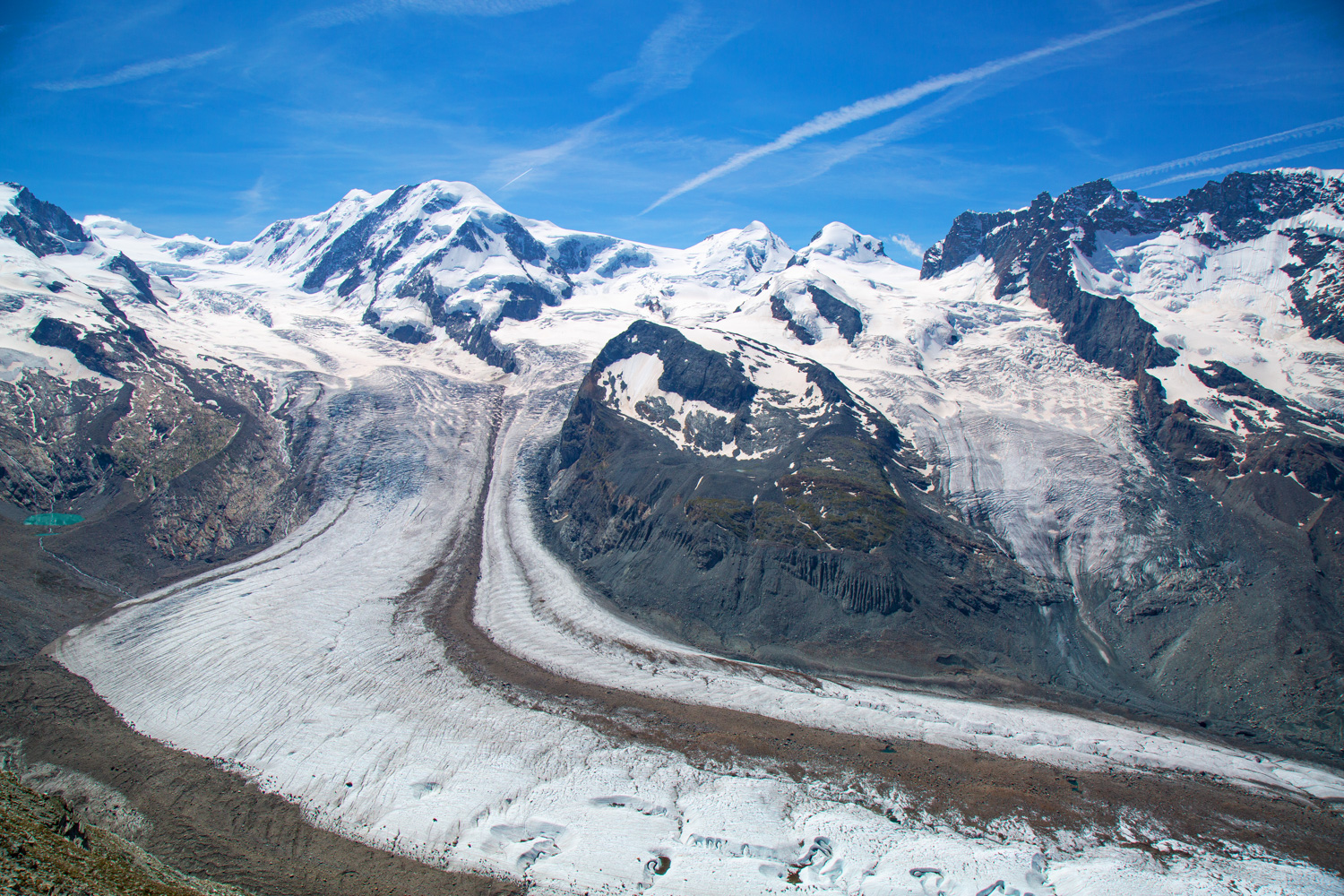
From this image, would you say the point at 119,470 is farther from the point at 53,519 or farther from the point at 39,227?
the point at 39,227

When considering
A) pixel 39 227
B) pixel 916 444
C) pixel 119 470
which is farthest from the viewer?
pixel 39 227

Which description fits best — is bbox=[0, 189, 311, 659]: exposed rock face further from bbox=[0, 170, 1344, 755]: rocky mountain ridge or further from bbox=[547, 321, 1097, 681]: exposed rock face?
bbox=[547, 321, 1097, 681]: exposed rock face

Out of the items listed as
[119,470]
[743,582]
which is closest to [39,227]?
[119,470]

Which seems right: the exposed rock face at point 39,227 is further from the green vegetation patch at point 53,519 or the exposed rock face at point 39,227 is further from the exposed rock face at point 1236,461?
the exposed rock face at point 1236,461

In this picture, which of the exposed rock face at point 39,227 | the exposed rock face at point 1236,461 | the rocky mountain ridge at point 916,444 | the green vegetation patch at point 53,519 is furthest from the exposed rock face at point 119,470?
the exposed rock face at point 1236,461

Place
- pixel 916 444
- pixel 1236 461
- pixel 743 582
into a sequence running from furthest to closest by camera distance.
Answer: pixel 916 444
pixel 1236 461
pixel 743 582

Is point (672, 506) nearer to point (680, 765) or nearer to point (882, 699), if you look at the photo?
point (882, 699)

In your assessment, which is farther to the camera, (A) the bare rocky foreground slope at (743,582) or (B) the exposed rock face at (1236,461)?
(B) the exposed rock face at (1236,461)
